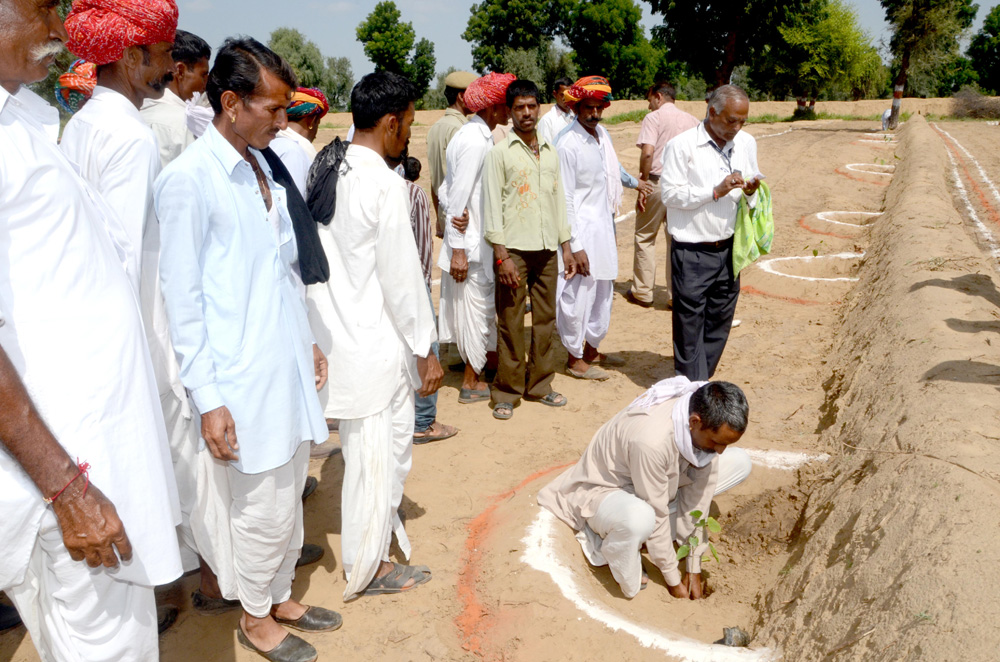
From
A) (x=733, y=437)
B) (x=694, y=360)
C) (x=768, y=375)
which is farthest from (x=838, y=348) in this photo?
(x=733, y=437)

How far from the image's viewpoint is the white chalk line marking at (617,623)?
291cm

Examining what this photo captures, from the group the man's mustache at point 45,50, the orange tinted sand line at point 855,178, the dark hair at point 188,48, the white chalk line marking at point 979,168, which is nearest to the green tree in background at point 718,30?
the white chalk line marking at point 979,168

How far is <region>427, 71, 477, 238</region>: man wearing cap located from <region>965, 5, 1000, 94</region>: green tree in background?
60946 mm

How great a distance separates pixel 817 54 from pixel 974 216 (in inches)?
1084

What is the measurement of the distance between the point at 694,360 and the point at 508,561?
2.26 m

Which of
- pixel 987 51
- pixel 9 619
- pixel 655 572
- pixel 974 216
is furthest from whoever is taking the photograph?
pixel 987 51

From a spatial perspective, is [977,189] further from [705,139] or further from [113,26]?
[113,26]

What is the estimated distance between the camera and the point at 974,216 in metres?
11.8

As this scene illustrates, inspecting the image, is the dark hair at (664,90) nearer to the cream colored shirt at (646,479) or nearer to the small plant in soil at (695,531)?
the cream colored shirt at (646,479)

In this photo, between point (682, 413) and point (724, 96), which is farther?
point (724, 96)

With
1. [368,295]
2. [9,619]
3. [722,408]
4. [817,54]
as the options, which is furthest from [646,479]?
[817,54]

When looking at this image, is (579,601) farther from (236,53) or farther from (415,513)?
(236,53)

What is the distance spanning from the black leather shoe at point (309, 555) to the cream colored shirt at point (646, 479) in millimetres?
1100

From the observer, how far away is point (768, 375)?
5770 mm
